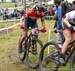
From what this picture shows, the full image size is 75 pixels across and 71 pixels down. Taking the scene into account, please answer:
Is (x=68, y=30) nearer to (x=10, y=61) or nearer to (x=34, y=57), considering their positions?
(x=34, y=57)

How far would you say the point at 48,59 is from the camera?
7.31 m

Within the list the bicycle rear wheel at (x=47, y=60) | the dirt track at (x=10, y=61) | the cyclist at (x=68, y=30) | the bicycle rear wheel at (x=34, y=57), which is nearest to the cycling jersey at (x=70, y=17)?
the cyclist at (x=68, y=30)

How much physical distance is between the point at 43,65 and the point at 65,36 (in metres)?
1.26

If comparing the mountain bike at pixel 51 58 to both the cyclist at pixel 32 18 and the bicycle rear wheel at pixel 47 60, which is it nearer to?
the bicycle rear wheel at pixel 47 60

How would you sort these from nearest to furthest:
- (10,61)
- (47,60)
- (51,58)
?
(51,58) → (47,60) → (10,61)

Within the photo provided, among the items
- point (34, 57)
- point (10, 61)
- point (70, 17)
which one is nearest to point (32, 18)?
point (34, 57)

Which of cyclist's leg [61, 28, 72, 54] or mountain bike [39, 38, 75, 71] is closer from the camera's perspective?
cyclist's leg [61, 28, 72, 54]

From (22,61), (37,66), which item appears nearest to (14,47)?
(22,61)

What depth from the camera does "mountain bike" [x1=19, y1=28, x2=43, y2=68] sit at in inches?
319

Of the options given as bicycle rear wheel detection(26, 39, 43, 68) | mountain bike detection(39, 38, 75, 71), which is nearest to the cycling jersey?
mountain bike detection(39, 38, 75, 71)

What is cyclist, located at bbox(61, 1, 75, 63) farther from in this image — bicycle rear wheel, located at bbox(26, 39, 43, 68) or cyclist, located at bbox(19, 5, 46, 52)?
cyclist, located at bbox(19, 5, 46, 52)

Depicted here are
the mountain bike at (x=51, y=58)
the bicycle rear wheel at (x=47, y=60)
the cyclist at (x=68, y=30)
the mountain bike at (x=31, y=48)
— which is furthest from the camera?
the mountain bike at (x=31, y=48)

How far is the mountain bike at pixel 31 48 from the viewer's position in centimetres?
809

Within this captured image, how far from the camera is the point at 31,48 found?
27.5 ft
